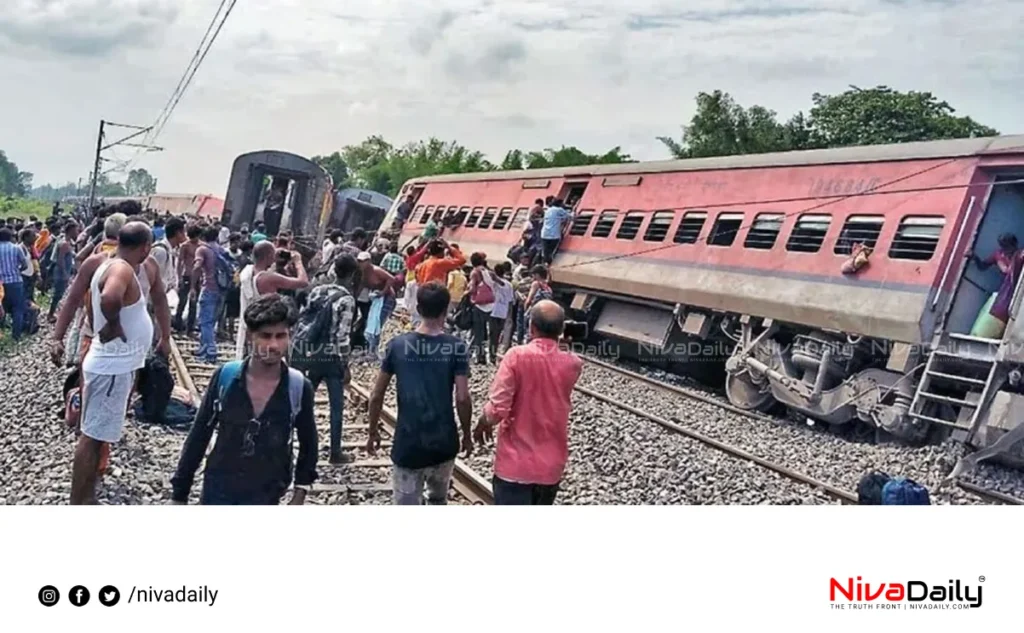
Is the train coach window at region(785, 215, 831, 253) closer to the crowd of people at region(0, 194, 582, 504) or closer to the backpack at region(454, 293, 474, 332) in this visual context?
the backpack at region(454, 293, 474, 332)

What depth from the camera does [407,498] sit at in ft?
11.8

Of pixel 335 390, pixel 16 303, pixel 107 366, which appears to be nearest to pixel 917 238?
pixel 335 390

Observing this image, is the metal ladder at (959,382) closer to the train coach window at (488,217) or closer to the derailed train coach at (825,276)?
the derailed train coach at (825,276)

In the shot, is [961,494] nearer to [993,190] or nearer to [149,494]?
[993,190]

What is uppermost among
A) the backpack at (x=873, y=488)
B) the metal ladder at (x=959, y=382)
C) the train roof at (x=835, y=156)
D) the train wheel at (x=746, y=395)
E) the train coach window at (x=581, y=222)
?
the train roof at (x=835, y=156)

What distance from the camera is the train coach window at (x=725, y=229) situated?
27.8 ft

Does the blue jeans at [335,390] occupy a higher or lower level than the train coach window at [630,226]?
lower

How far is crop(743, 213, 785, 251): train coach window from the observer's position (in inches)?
316

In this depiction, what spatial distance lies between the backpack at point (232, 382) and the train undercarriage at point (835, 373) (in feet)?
14.1

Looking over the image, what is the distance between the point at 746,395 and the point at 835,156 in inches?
79.7

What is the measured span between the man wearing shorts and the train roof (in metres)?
5.26

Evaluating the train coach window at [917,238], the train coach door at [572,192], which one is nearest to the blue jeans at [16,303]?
the train coach door at [572,192]

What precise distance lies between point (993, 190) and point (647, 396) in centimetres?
291

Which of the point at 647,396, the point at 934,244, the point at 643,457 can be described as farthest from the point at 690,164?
the point at 643,457
